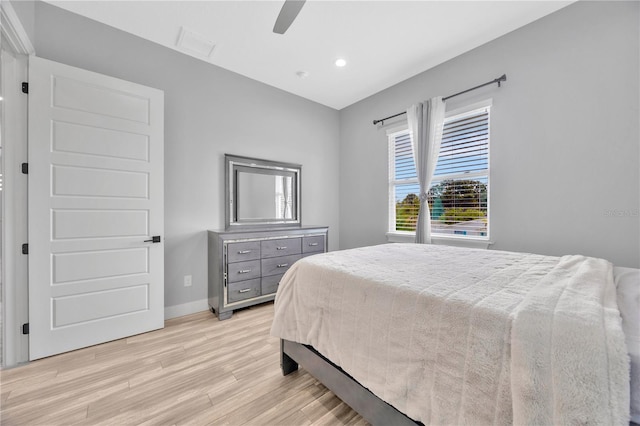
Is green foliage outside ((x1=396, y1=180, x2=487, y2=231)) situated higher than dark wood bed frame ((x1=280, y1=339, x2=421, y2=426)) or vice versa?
green foliage outside ((x1=396, y1=180, x2=487, y2=231))

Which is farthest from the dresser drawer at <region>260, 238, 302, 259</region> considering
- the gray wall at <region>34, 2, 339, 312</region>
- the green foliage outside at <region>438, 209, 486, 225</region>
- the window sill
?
the green foliage outside at <region>438, 209, 486, 225</region>

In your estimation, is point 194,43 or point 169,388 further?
point 194,43

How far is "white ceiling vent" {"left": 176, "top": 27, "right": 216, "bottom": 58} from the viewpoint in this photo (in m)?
2.55

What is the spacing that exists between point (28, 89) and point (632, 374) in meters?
3.49

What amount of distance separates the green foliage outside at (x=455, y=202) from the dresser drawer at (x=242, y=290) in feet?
6.96

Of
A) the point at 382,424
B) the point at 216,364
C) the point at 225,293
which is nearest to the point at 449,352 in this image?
the point at 382,424

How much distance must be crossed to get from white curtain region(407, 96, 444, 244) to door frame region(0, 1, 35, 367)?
356 cm

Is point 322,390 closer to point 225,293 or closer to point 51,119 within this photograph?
point 225,293

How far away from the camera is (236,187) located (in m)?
3.22

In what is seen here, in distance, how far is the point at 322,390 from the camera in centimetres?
163

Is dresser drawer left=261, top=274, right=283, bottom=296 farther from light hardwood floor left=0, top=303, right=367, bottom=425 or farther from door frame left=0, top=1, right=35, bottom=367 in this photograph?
door frame left=0, top=1, right=35, bottom=367

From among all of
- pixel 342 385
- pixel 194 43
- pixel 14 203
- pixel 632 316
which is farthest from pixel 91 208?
pixel 632 316

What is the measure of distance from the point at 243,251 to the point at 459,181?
101 inches

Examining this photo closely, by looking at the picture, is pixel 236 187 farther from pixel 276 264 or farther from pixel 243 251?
pixel 276 264
